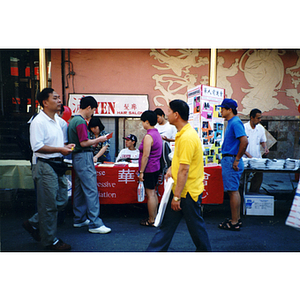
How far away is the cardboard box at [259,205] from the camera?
15.9 feet

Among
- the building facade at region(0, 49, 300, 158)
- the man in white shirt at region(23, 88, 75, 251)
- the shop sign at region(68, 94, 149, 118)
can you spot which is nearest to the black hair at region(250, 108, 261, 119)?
the building facade at region(0, 49, 300, 158)

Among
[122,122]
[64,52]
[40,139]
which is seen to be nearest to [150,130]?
[40,139]

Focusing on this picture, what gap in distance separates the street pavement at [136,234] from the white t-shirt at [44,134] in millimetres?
1288

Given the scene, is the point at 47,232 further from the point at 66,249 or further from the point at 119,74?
the point at 119,74

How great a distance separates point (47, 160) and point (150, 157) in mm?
1588

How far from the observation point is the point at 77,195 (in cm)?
418

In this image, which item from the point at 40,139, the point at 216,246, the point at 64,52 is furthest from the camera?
the point at 64,52

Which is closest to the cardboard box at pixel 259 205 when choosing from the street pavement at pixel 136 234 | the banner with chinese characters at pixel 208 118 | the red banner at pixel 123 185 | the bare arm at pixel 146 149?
the street pavement at pixel 136 234

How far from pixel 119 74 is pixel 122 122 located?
1.59 metres

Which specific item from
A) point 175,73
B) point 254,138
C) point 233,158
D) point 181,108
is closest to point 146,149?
point 233,158

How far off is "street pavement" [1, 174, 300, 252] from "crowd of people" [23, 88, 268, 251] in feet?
0.65

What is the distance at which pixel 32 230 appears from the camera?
11.1ft

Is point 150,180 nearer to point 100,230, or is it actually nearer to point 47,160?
point 100,230

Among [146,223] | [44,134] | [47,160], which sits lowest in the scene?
[146,223]
